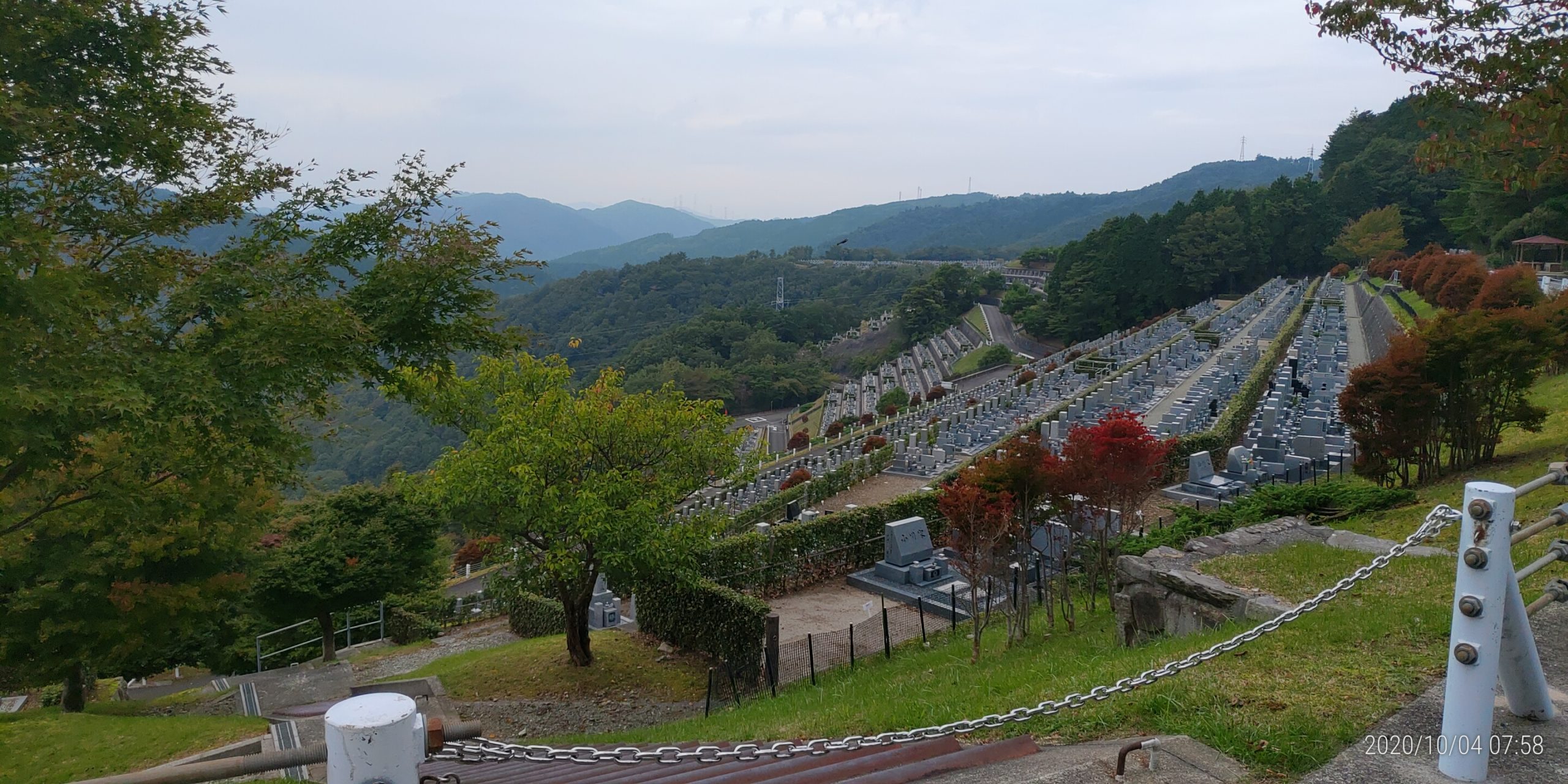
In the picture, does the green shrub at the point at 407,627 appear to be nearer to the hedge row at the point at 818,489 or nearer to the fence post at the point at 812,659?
the hedge row at the point at 818,489

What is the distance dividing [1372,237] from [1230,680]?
6427cm

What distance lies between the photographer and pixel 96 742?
7973mm

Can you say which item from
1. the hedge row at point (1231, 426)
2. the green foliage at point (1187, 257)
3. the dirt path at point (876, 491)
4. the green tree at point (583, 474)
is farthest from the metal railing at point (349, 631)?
the green foliage at point (1187, 257)

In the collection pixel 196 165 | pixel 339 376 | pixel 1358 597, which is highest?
pixel 196 165

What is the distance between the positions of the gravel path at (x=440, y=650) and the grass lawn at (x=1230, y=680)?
7.33 m

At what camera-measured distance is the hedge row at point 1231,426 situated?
18.9 m

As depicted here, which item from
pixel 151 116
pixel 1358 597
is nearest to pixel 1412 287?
pixel 1358 597

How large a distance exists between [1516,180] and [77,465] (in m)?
16.0

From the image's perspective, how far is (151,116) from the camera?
830cm

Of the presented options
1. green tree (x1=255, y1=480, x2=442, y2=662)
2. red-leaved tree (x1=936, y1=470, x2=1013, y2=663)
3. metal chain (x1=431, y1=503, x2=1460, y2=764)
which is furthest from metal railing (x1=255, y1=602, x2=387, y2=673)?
metal chain (x1=431, y1=503, x2=1460, y2=764)

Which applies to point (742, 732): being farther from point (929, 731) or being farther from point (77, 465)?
point (77, 465)

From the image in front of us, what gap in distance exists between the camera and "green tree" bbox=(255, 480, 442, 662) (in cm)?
1573

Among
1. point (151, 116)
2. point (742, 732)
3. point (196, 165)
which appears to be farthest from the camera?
point (196, 165)

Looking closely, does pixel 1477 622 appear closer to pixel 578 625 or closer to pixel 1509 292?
pixel 578 625
